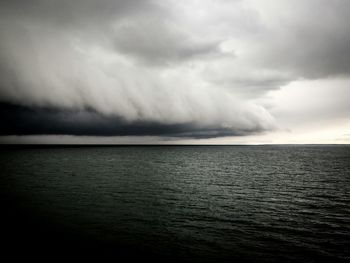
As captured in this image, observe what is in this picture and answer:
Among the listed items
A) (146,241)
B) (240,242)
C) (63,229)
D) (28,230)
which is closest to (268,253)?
(240,242)

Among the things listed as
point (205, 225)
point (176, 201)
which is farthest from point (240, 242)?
point (176, 201)

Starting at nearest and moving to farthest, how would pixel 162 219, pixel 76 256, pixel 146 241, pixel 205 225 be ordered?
pixel 76 256 → pixel 146 241 → pixel 205 225 → pixel 162 219

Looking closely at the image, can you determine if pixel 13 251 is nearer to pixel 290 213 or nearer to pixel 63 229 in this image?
pixel 63 229

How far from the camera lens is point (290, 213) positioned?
36.4m

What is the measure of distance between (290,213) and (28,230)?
1354 inches

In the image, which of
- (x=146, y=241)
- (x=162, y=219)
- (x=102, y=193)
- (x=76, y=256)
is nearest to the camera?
(x=76, y=256)

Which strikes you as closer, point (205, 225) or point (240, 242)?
point (240, 242)

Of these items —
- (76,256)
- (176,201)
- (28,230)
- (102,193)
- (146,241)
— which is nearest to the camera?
(76,256)

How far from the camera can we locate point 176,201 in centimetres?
4347

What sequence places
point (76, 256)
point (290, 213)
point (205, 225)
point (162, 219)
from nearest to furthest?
point (76, 256)
point (205, 225)
point (162, 219)
point (290, 213)

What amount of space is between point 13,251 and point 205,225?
65.9ft

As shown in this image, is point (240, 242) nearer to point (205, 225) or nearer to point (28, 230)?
point (205, 225)

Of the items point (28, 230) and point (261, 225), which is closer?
point (28, 230)

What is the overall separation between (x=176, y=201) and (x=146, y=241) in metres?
18.6
